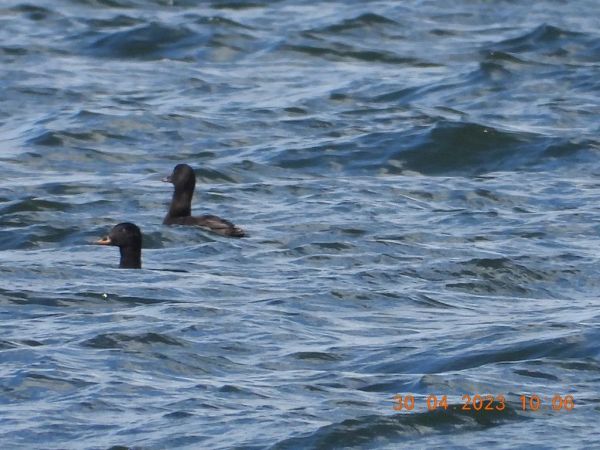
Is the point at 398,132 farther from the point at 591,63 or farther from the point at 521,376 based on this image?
the point at 521,376

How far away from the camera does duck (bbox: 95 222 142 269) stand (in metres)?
13.7

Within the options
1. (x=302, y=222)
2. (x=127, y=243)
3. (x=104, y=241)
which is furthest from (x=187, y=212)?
(x=127, y=243)

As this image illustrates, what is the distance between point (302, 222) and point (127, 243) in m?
2.00

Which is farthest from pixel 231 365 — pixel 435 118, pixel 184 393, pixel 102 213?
pixel 435 118

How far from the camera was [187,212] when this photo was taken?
1546cm

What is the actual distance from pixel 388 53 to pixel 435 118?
12.2 ft

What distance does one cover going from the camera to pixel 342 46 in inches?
939

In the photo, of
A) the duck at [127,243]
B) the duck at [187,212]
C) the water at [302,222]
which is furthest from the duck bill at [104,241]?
the duck at [187,212]

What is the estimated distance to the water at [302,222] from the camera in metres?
9.88
